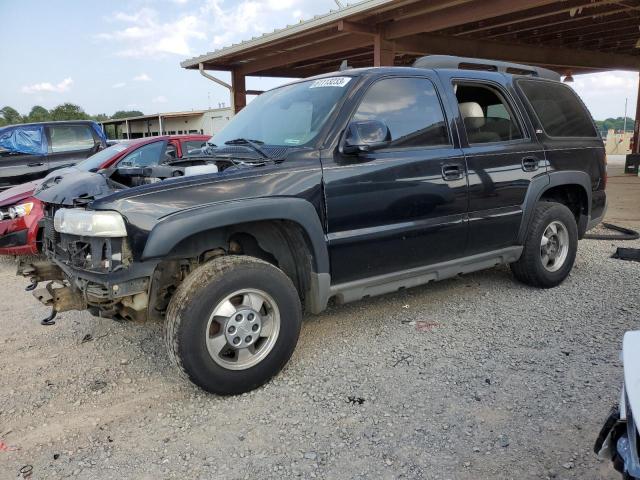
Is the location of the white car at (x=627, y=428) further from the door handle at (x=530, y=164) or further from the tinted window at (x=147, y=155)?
the tinted window at (x=147, y=155)

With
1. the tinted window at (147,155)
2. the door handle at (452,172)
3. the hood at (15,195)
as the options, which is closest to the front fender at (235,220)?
the door handle at (452,172)

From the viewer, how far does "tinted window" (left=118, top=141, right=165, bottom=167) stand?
7.09 metres

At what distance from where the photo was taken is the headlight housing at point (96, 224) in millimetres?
2734

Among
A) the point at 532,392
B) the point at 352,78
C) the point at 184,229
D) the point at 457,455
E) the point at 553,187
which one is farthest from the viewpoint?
the point at 553,187

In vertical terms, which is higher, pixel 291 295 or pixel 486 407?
pixel 291 295

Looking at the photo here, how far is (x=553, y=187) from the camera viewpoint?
479 cm

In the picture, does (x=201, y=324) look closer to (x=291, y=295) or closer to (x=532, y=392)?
(x=291, y=295)

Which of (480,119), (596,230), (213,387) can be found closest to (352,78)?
(480,119)

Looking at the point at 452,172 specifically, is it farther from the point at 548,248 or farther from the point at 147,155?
the point at 147,155

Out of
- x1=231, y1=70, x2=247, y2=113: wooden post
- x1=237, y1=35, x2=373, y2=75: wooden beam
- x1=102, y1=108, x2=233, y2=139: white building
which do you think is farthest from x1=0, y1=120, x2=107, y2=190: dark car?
x1=102, y1=108, x2=233, y2=139: white building

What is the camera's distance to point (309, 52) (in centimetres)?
1362

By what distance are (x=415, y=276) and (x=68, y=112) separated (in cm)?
4420

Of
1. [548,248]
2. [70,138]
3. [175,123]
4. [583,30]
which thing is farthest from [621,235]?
[175,123]

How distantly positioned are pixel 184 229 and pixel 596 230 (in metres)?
6.82
